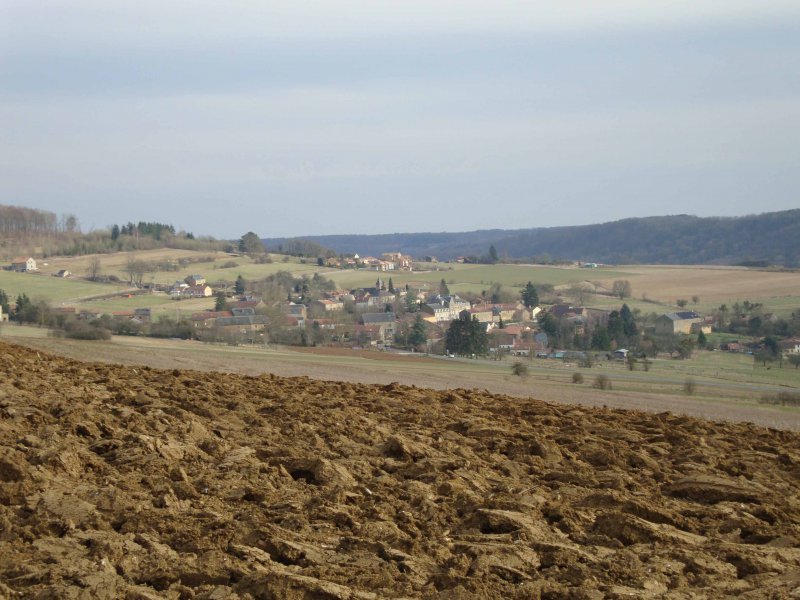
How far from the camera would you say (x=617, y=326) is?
49.0 m

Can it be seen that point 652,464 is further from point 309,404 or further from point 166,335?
point 166,335

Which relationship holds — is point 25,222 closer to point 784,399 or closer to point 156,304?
point 156,304

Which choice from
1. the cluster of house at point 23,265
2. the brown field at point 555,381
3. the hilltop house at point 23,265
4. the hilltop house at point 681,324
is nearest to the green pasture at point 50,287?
→ the cluster of house at point 23,265

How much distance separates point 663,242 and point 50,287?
82564 mm

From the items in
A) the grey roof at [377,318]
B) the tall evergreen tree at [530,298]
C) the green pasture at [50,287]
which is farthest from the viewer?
the tall evergreen tree at [530,298]

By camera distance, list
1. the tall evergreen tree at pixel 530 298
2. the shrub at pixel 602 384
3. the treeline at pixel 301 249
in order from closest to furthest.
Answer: the shrub at pixel 602 384
the tall evergreen tree at pixel 530 298
the treeline at pixel 301 249

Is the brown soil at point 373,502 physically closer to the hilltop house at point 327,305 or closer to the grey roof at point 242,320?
the grey roof at point 242,320

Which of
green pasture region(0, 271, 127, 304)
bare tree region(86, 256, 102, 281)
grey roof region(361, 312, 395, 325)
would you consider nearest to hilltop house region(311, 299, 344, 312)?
grey roof region(361, 312, 395, 325)

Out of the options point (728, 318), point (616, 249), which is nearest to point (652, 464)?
point (728, 318)

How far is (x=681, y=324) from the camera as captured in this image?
51312 millimetres

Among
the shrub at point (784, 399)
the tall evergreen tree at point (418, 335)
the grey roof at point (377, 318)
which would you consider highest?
the shrub at point (784, 399)

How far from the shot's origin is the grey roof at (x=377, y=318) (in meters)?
58.8

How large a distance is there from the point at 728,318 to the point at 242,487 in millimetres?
46764

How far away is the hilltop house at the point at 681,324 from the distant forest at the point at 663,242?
37.3 m
